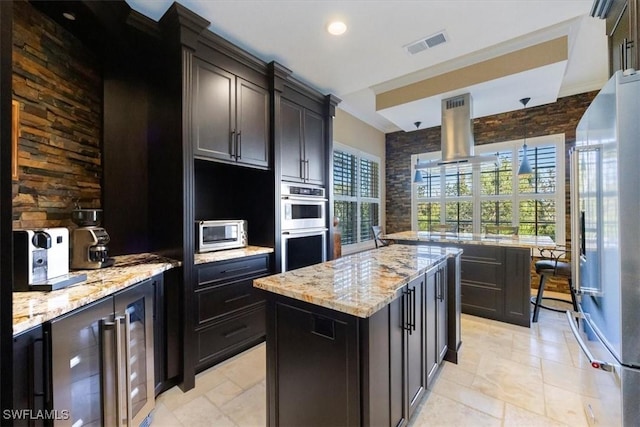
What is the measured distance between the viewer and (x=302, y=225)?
2.98 metres

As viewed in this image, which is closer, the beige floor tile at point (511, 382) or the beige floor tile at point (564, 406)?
the beige floor tile at point (564, 406)

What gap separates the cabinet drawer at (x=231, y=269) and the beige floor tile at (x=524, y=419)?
209 cm

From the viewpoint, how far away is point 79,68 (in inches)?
77.7

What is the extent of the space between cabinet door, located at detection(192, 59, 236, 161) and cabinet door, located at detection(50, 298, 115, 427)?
125 cm

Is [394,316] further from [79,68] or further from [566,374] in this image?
[79,68]

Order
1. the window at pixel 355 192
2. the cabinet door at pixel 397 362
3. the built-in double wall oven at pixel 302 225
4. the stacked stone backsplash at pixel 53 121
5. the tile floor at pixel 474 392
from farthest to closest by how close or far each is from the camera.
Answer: the window at pixel 355 192 < the built-in double wall oven at pixel 302 225 < the tile floor at pixel 474 392 < the stacked stone backsplash at pixel 53 121 < the cabinet door at pixel 397 362

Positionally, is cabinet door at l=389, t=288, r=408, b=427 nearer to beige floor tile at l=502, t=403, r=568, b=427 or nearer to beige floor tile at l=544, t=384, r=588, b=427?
beige floor tile at l=502, t=403, r=568, b=427

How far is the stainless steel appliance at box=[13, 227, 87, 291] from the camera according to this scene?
49.2 inches

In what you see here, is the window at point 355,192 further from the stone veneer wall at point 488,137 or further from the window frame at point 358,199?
the stone veneer wall at point 488,137

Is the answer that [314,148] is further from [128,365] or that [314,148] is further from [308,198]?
[128,365]

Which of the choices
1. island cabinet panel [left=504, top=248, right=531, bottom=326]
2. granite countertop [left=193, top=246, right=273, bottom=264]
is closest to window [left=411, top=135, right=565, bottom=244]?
island cabinet panel [left=504, top=248, right=531, bottom=326]

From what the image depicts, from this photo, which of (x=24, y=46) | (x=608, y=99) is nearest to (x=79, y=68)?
(x=24, y=46)

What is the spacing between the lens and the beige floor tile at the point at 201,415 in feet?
5.51

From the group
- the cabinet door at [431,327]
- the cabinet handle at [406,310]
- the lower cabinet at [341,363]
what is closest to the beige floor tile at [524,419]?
the cabinet door at [431,327]
